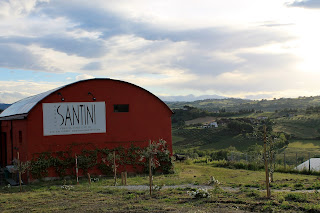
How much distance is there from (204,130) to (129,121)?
163 feet

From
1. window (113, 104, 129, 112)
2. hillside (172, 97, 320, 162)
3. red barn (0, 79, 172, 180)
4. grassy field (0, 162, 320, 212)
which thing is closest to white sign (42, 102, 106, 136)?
red barn (0, 79, 172, 180)

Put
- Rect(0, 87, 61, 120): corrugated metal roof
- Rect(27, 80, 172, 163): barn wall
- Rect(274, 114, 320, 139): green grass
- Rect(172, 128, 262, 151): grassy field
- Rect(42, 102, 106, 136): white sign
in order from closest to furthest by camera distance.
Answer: Rect(27, 80, 172, 163): barn wall < Rect(42, 102, 106, 136): white sign < Rect(0, 87, 61, 120): corrugated metal roof < Rect(172, 128, 262, 151): grassy field < Rect(274, 114, 320, 139): green grass

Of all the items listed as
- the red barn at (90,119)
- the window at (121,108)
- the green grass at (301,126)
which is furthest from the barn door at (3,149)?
the green grass at (301,126)

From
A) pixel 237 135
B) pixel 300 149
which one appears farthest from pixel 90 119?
pixel 237 135

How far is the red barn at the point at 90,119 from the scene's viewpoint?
66.3 ft

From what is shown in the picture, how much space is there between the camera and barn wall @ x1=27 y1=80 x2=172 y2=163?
2017 cm

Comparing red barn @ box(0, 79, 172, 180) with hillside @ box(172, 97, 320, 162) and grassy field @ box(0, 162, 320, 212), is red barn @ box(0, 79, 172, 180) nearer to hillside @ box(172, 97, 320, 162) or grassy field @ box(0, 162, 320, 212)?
grassy field @ box(0, 162, 320, 212)

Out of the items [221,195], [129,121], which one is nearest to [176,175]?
[129,121]

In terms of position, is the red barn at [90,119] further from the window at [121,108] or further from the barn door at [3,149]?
the barn door at [3,149]

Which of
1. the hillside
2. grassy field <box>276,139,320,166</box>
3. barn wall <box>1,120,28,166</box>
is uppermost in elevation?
barn wall <box>1,120,28,166</box>

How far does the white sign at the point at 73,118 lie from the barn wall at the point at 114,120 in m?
0.25

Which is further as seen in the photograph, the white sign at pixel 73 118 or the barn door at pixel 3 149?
the barn door at pixel 3 149

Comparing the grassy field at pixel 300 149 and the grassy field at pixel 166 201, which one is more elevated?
the grassy field at pixel 166 201

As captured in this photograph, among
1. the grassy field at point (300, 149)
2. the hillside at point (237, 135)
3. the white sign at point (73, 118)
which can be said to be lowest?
the grassy field at point (300, 149)
